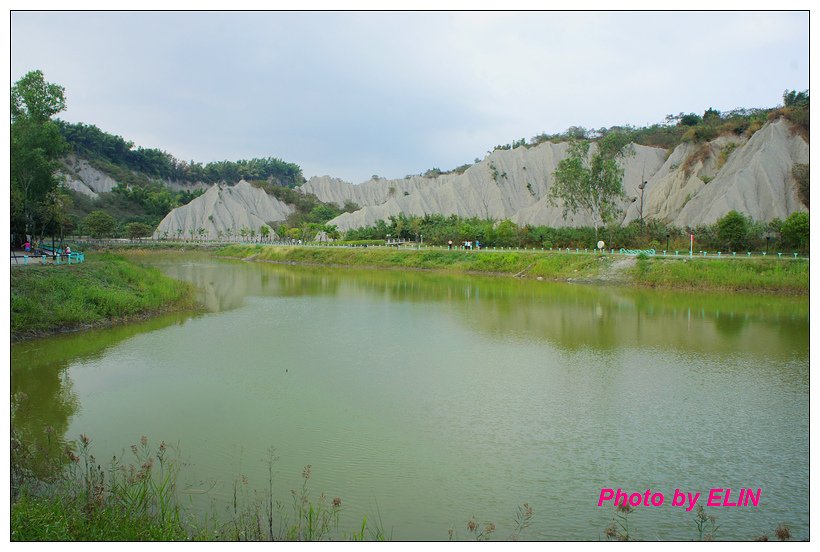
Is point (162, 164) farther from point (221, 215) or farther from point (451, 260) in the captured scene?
point (451, 260)

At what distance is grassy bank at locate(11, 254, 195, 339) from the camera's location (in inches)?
745

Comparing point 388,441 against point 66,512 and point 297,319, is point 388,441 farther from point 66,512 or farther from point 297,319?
point 297,319

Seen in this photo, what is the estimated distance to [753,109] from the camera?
76688mm

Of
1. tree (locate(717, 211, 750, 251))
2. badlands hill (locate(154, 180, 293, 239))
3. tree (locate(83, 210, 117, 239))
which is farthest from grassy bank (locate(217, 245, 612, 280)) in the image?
badlands hill (locate(154, 180, 293, 239))

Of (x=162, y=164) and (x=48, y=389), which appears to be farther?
(x=162, y=164)

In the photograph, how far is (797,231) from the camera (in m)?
35.2

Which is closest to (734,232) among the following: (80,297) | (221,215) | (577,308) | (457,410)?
(577,308)

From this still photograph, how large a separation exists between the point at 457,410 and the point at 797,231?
31.2 m

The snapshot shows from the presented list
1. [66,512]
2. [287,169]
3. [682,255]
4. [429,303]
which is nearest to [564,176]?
[682,255]

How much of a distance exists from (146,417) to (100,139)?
4842 inches

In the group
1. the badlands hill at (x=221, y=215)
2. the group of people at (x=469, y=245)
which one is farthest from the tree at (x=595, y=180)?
the badlands hill at (x=221, y=215)

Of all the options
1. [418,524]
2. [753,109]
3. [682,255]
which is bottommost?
[418,524]

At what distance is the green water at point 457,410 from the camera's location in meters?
8.62

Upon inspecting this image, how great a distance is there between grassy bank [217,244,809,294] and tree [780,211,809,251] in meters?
3.68
